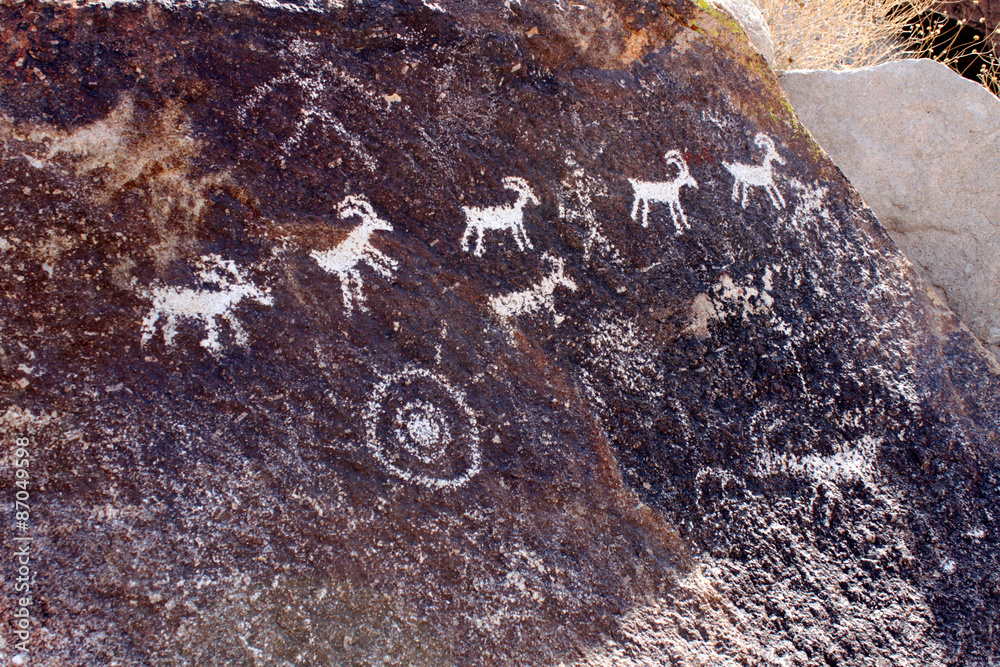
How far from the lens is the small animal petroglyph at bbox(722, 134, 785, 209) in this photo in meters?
1.58

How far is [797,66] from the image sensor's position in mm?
3691

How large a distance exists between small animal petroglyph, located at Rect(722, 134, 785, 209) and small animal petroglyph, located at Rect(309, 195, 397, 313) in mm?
841

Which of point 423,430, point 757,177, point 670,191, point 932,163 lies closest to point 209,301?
point 423,430

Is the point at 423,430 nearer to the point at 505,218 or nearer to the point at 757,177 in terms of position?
the point at 505,218

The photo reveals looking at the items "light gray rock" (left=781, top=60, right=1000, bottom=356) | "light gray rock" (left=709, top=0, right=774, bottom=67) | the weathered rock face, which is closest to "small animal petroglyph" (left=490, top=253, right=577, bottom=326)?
the weathered rock face

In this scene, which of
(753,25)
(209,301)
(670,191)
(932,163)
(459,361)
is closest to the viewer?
(209,301)

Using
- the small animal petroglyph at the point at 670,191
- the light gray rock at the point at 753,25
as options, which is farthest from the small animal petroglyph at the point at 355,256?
the light gray rock at the point at 753,25

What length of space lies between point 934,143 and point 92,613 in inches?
96.6

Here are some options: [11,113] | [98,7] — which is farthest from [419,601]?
[98,7]

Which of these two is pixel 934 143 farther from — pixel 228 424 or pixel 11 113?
pixel 11 113

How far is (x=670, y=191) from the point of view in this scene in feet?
5.06

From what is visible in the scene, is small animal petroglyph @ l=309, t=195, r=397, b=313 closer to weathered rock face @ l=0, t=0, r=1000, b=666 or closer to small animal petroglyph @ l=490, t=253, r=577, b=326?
weathered rock face @ l=0, t=0, r=1000, b=666

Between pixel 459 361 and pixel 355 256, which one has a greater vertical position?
pixel 355 256

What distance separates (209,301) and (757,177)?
4.17 ft
